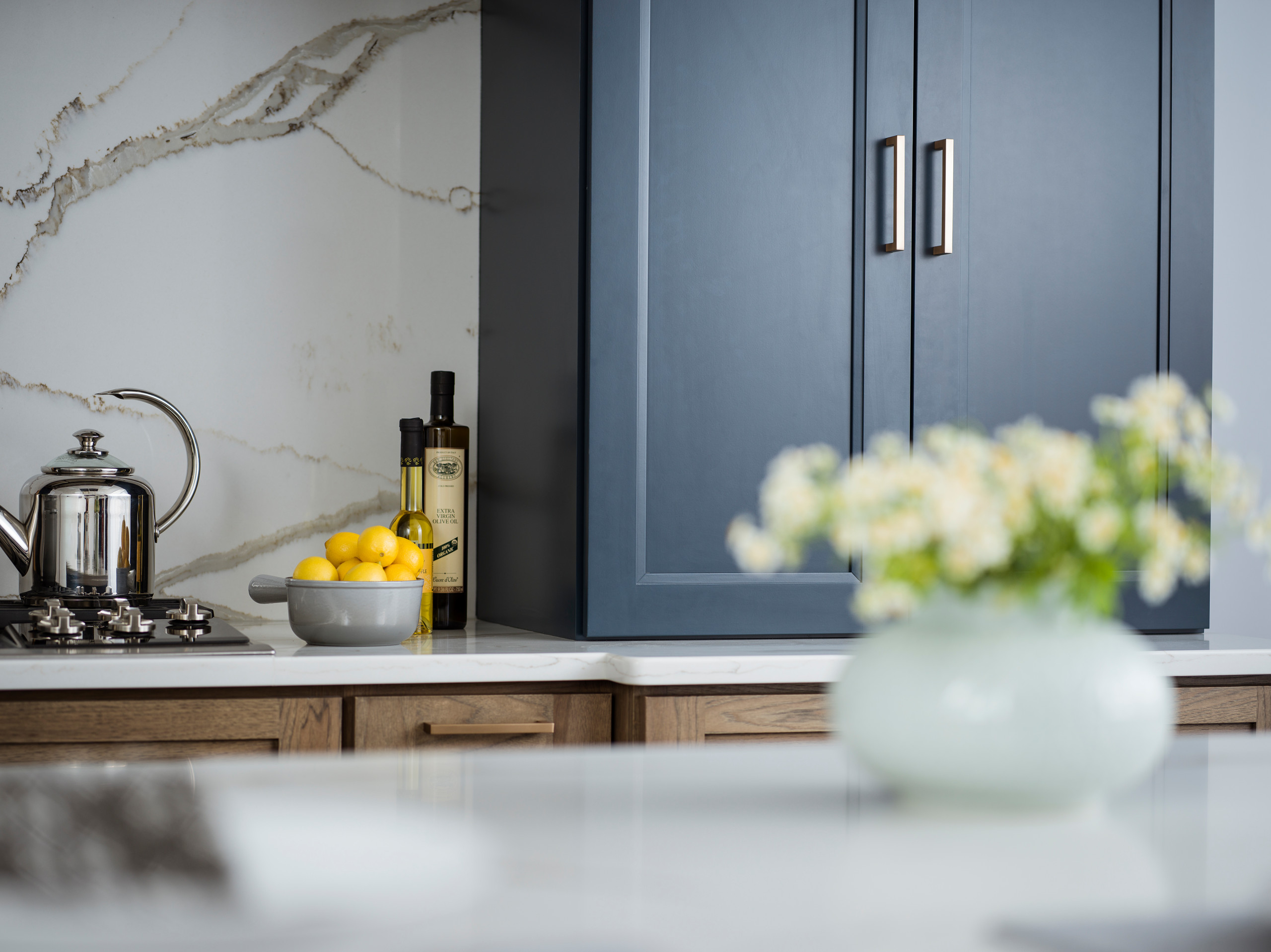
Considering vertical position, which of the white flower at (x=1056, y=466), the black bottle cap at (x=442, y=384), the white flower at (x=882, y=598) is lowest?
the white flower at (x=882, y=598)

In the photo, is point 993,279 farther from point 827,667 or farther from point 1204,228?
point 827,667

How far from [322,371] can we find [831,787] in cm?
152

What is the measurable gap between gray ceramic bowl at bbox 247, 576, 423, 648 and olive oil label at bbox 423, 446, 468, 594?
24 cm

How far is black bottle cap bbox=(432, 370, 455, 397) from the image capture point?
1881mm

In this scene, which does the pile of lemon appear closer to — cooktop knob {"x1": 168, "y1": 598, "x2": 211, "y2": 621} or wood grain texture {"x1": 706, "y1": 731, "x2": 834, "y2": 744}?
cooktop knob {"x1": 168, "y1": 598, "x2": 211, "y2": 621}

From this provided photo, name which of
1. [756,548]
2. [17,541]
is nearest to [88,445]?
[17,541]

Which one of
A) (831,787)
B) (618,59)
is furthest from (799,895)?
(618,59)

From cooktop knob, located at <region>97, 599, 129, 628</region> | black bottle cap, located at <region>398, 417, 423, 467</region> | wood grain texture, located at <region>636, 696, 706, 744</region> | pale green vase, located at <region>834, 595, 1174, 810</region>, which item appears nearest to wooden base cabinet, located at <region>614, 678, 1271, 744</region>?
wood grain texture, located at <region>636, 696, 706, 744</region>

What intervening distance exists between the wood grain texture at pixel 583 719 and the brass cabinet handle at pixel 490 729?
2 cm

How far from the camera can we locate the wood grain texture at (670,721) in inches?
58.0

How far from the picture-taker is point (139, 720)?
1397 millimetres

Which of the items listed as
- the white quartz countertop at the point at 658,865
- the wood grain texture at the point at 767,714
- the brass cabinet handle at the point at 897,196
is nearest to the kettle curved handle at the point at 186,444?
the wood grain texture at the point at 767,714

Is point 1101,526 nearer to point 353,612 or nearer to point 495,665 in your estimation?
point 495,665

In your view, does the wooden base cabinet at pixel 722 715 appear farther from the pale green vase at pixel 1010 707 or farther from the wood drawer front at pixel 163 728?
the pale green vase at pixel 1010 707
